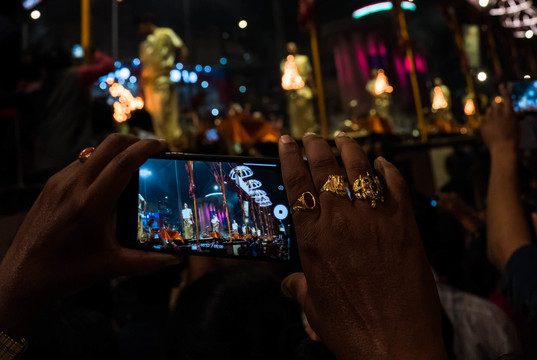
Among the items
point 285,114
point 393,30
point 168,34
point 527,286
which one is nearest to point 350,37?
point 393,30

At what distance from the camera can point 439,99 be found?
6.26 metres

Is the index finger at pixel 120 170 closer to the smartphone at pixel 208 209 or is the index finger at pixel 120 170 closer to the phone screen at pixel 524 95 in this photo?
the smartphone at pixel 208 209

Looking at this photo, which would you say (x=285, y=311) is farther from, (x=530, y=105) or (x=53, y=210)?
(x=530, y=105)

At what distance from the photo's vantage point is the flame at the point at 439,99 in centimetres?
626

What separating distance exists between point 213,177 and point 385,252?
0.36 metres

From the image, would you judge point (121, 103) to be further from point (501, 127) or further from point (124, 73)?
point (501, 127)

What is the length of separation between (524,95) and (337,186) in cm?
119

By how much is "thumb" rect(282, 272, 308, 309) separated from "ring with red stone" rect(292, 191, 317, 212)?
6.2 inches

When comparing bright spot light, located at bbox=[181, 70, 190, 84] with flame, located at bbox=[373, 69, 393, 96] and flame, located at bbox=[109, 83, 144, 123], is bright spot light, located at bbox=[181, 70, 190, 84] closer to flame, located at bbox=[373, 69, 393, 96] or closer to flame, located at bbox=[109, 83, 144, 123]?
flame, located at bbox=[109, 83, 144, 123]

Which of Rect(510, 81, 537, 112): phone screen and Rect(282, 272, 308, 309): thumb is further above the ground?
Rect(510, 81, 537, 112): phone screen

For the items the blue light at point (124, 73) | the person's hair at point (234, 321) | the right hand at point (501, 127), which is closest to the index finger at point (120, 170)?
the person's hair at point (234, 321)

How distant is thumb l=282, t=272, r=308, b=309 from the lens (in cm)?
61

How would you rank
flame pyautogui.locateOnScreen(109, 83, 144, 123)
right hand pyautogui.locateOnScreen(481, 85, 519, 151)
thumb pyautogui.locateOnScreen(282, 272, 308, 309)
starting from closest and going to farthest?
thumb pyautogui.locateOnScreen(282, 272, 308, 309) < right hand pyautogui.locateOnScreen(481, 85, 519, 151) < flame pyautogui.locateOnScreen(109, 83, 144, 123)

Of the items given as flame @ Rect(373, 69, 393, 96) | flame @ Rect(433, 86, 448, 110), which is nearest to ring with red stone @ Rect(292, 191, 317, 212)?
flame @ Rect(373, 69, 393, 96)
